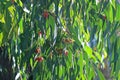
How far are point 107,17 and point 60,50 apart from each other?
0.89 feet

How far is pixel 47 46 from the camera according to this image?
1.63 m

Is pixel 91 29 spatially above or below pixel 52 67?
above

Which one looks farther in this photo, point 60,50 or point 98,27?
point 98,27

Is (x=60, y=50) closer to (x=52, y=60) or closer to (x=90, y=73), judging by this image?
(x=52, y=60)

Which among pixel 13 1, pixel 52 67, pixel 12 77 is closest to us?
pixel 13 1

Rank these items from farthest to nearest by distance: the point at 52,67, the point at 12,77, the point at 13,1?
1. the point at 12,77
2. the point at 52,67
3. the point at 13,1

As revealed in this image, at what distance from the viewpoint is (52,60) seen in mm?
1635

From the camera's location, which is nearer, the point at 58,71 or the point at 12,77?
the point at 58,71

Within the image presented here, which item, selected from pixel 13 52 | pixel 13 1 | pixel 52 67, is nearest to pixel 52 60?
pixel 52 67

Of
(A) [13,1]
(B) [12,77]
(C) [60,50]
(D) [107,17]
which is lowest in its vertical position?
(B) [12,77]

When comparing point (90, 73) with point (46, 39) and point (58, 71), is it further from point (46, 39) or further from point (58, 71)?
point (46, 39)

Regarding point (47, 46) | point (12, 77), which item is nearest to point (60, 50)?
point (47, 46)

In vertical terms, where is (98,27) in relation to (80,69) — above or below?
above

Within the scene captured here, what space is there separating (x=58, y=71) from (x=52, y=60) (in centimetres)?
6
